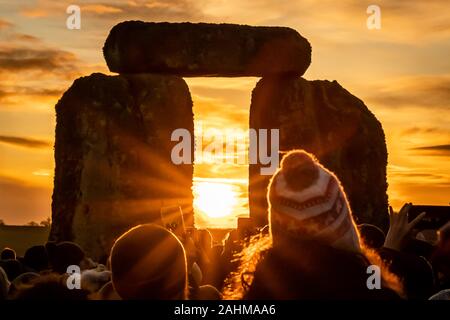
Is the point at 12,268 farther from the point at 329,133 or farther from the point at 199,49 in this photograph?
the point at 329,133

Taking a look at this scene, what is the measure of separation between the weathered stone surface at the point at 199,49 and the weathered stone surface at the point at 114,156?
0.39 meters

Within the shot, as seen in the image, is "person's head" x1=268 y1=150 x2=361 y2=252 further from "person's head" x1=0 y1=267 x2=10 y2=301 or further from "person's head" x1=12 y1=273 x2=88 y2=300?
"person's head" x1=0 y1=267 x2=10 y2=301

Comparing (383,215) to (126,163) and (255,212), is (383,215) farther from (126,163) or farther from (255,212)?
(126,163)

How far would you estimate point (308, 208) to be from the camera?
Result: 3.34 metres

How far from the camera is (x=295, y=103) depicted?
1820 cm

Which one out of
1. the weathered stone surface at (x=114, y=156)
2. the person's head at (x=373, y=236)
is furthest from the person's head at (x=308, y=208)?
the weathered stone surface at (x=114, y=156)

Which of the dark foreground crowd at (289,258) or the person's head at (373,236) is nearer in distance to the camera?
the dark foreground crowd at (289,258)

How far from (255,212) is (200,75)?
3085mm

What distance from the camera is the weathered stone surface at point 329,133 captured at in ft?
59.1

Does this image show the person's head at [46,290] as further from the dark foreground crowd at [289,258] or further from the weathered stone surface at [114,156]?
the weathered stone surface at [114,156]

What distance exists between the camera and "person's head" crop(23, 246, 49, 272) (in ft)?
27.0

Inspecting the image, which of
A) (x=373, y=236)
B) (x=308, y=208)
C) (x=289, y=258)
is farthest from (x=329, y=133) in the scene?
(x=289, y=258)

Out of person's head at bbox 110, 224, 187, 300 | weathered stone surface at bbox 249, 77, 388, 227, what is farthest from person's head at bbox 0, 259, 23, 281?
weathered stone surface at bbox 249, 77, 388, 227
